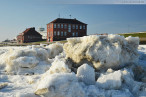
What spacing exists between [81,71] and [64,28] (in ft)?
141

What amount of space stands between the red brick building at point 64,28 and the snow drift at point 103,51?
40092 millimetres

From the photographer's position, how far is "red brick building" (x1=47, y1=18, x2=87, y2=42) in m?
46.3

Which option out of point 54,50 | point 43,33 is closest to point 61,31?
point 43,33

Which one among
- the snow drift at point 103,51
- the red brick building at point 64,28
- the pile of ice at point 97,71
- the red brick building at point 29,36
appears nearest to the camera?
the pile of ice at point 97,71

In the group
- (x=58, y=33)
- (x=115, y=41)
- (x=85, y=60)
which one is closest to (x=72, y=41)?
(x=85, y=60)

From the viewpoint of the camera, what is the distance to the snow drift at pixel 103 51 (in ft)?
19.0

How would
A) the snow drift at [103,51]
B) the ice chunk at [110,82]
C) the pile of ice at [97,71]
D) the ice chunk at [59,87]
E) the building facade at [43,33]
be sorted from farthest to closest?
the building facade at [43,33] → the snow drift at [103,51] → the ice chunk at [110,82] → the pile of ice at [97,71] → the ice chunk at [59,87]

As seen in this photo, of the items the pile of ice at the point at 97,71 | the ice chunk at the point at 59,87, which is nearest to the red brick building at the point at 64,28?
the pile of ice at the point at 97,71

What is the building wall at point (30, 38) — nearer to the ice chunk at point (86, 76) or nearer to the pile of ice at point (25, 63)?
the pile of ice at point (25, 63)

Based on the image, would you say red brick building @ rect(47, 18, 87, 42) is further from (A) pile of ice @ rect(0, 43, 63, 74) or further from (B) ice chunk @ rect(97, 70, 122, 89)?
(B) ice chunk @ rect(97, 70, 122, 89)

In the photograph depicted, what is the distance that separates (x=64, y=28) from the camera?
47188mm

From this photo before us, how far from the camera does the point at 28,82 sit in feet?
16.7

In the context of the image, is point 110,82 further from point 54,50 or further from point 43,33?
point 43,33

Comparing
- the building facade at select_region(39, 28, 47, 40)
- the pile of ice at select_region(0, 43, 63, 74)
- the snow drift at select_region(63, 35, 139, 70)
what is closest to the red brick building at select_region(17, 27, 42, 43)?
the building facade at select_region(39, 28, 47, 40)
